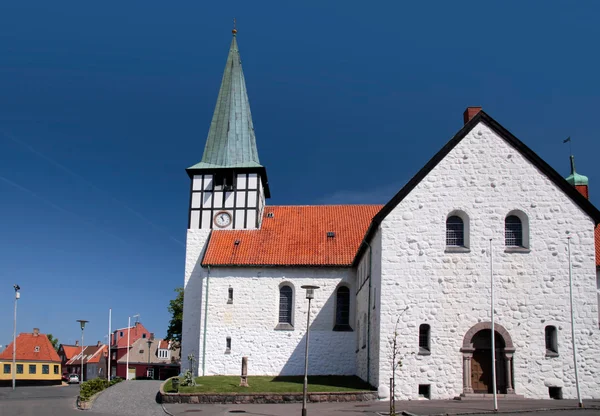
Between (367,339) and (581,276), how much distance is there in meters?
10.7

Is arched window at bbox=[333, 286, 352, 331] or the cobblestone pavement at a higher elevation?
arched window at bbox=[333, 286, 352, 331]

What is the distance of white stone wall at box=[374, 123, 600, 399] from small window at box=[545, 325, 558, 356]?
0.26 metres

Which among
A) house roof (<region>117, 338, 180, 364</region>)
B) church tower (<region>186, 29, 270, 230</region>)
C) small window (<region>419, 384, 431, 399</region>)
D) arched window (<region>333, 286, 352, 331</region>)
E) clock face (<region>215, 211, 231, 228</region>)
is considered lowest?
house roof (<region>117, 338, 180, 364</region>)

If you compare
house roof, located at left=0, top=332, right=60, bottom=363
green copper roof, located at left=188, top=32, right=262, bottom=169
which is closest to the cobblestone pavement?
green copper roof, located at left=188, top=32, right=262, bottom=169

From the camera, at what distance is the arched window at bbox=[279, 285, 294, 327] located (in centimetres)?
4028

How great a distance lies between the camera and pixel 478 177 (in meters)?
29.4

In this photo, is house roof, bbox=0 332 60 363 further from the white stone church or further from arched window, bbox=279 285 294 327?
the white stone church

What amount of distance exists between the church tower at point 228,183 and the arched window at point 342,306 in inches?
299

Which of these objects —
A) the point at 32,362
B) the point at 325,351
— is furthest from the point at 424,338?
the point at 32,362

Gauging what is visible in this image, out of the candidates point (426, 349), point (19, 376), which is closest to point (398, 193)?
point (426, 349)

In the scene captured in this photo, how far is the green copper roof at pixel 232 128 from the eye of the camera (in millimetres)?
44469

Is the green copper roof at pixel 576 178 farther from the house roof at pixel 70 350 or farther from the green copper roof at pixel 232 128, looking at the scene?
the house roof at pixel 70 350

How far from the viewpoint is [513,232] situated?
95.8 ft

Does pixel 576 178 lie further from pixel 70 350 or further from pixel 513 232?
pixel 70 350
